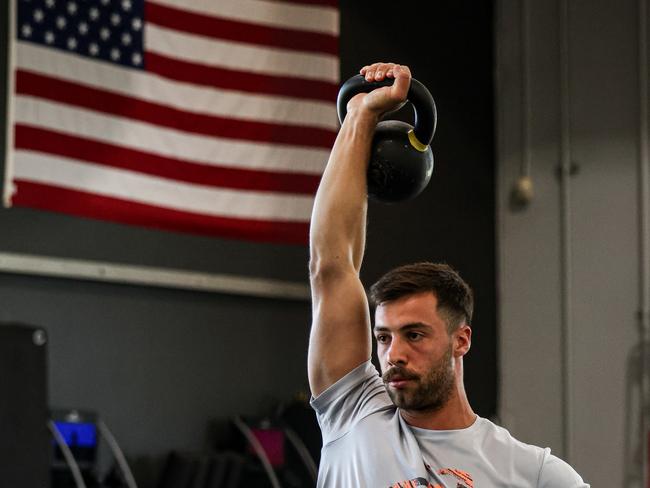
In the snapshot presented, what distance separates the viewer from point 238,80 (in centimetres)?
570

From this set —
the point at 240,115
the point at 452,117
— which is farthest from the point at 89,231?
the point at 452,117

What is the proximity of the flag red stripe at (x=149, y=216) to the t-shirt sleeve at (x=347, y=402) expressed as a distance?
2.74 meters

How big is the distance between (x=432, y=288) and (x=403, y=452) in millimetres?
354

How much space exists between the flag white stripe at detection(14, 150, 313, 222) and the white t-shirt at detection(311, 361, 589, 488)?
278 cm

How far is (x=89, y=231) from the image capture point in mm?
5332

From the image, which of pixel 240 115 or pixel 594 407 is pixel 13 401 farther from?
pixel 594 407

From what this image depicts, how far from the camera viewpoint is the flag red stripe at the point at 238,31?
216 inches

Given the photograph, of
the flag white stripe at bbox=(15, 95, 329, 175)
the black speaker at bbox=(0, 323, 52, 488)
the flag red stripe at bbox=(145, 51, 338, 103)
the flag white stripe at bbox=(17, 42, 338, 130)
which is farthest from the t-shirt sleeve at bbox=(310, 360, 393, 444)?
the flag red stripe at bbox=(145, 51, 338, 103)

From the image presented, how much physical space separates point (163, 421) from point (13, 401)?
154 cm

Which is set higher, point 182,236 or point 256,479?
point 182,236

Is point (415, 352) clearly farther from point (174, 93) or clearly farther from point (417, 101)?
point (174, 93)

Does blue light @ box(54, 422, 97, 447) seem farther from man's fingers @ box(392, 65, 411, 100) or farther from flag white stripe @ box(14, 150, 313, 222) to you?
man's fingers @ box(392, 65, 411, 100)

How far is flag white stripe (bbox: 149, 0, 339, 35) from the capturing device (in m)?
5.64

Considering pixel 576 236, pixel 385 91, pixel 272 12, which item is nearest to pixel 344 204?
pixel 385 91
